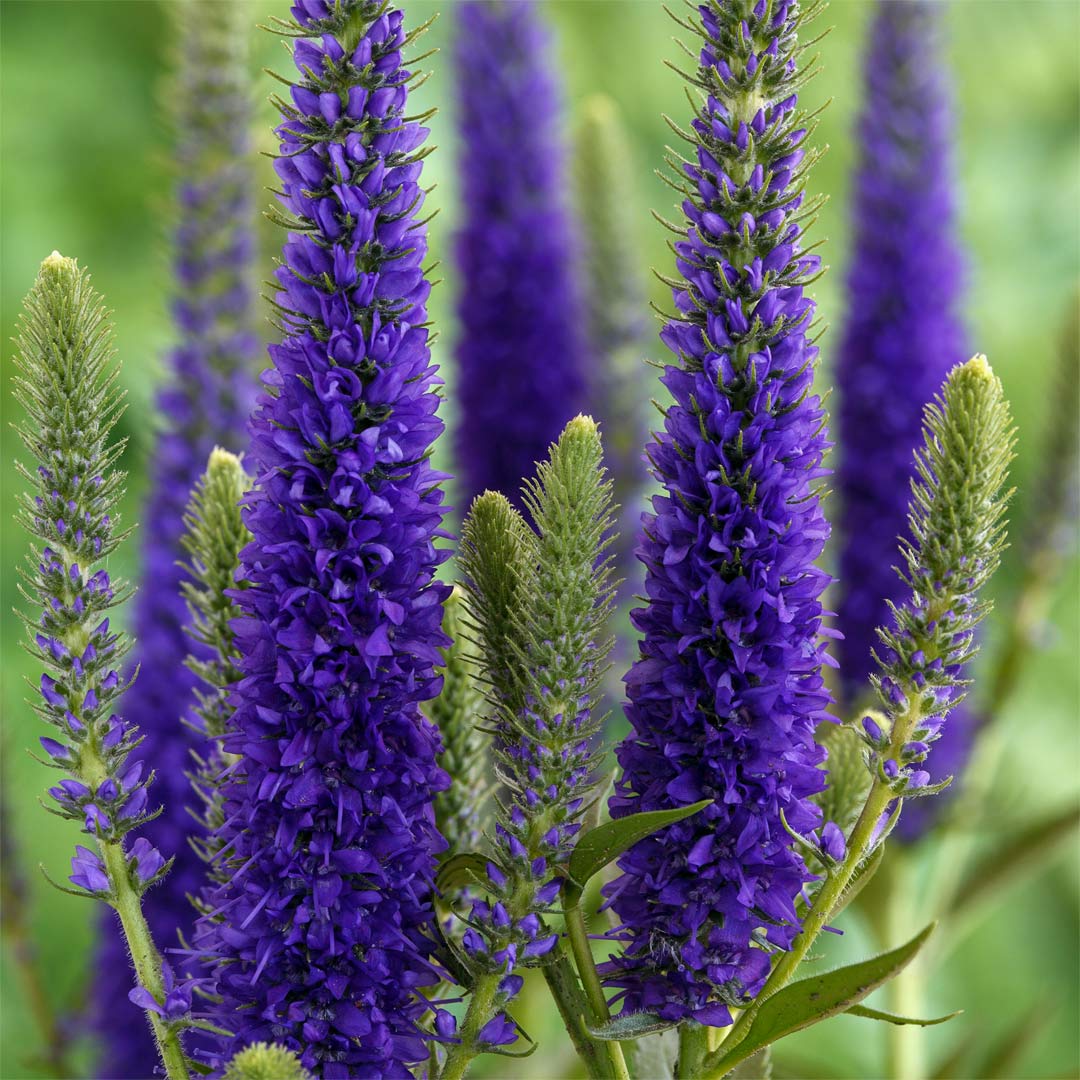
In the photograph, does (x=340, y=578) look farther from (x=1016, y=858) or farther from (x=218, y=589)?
(x=1016, y=858)

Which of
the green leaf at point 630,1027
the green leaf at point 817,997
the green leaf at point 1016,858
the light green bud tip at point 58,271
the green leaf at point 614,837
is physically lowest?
the green leaf at point 1016,858

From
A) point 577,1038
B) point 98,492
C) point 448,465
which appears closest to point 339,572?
point 98,492

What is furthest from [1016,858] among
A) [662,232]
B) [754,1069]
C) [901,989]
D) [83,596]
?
[662,232]

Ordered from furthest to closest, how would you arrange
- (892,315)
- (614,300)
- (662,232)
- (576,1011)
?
1. (662,232)
2. (614,300)
3. (892,315)
4. (576,1011)

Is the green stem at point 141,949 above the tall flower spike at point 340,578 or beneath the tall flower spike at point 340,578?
beneath

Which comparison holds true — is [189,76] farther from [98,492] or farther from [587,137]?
[98,492]

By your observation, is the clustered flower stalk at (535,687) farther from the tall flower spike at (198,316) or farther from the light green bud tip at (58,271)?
the tall flower spike at (198,316)

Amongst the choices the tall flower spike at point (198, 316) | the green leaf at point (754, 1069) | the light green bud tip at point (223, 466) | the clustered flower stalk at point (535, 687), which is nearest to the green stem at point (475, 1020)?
the clustered flower stalk at point (535, 687)

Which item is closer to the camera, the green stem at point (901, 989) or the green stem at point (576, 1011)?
the green stem at point (576, 1011)
